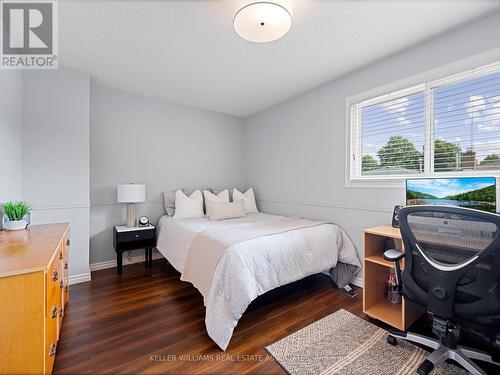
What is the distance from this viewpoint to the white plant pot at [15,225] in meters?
1.80

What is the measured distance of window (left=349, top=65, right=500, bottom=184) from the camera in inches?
72.2

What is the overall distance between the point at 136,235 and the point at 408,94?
361cm

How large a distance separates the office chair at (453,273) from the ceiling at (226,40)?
62.2 inches

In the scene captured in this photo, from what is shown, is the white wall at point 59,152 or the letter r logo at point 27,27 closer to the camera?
the letter r logo at point 27,27

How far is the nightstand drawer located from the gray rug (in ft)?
7.09

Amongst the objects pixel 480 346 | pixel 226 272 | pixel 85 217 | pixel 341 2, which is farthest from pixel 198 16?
pixel 480 346

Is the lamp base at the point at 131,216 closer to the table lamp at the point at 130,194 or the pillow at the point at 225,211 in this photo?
the table lamp at the point at 130,194

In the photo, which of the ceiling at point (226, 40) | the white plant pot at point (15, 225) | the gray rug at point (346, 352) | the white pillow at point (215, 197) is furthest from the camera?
the white pillow at point (215, 197)

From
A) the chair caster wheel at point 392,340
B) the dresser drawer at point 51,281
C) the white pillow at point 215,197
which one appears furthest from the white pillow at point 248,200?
the dresser drawer at point 51,281

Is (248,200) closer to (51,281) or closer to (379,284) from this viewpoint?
(379,284)

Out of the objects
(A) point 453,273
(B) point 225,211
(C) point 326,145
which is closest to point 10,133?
(B) point 225,211

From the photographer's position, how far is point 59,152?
2.57 m

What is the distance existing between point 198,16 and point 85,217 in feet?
8.31

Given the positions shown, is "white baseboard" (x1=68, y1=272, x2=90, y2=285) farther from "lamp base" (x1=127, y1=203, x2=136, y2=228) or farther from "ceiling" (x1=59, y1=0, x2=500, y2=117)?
"ceiling" (x1=59, y1=0, x2=500, y2=117)
